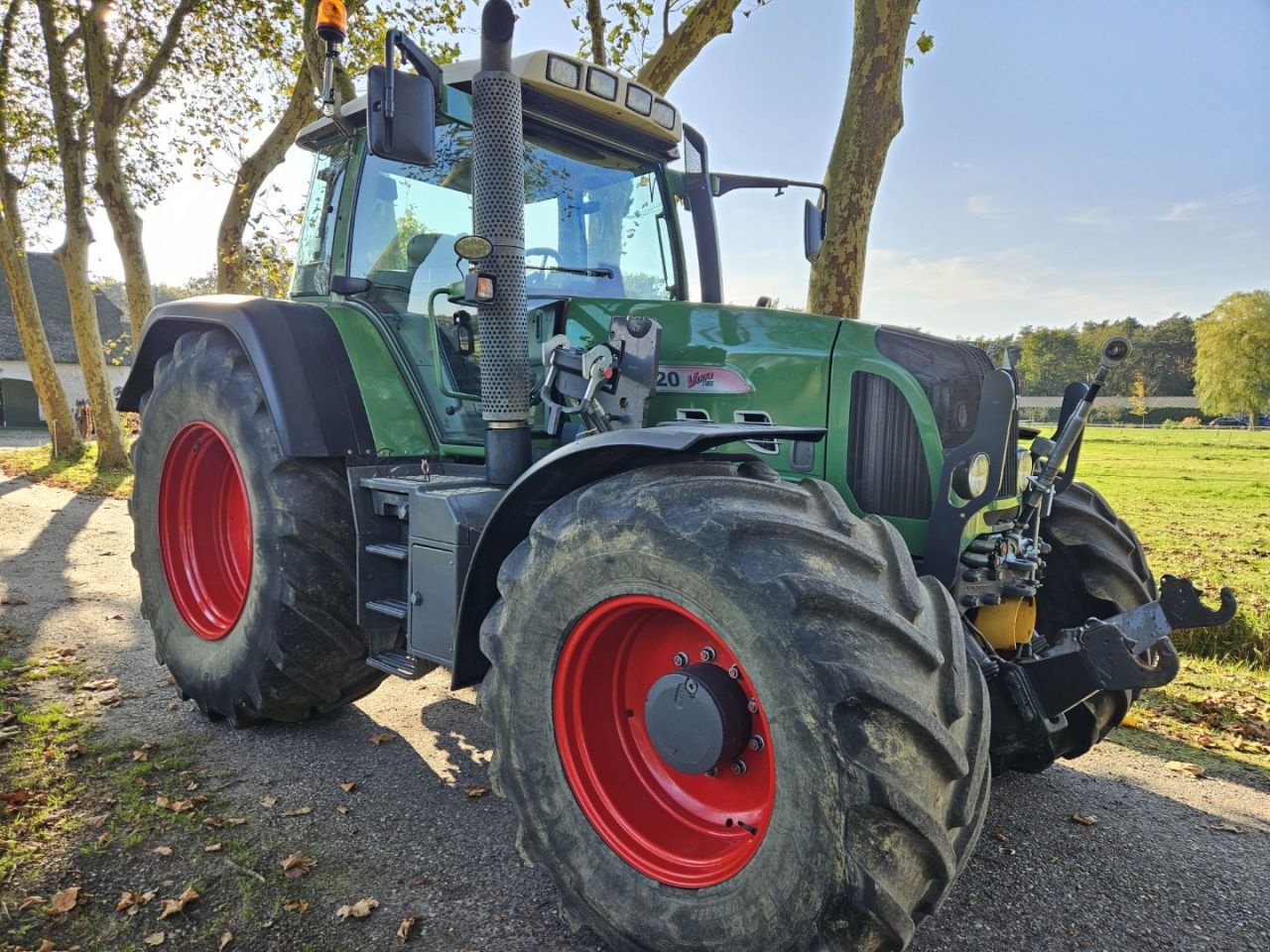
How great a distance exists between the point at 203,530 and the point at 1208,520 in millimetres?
12734

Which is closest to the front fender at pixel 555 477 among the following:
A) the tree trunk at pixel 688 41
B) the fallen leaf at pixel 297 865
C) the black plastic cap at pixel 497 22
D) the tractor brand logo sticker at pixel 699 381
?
the tractor brand logo sticker at pixel 699 381

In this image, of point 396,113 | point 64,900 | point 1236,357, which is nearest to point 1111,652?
point 396,113

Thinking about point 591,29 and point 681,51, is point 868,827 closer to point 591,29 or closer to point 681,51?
point 681,51

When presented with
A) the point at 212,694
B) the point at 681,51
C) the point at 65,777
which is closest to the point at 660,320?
the point at 212,694

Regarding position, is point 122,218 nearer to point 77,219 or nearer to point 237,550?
point 77,219

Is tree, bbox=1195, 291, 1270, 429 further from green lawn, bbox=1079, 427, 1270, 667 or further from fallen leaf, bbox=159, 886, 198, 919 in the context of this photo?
fallen leaf, bbox=159, 886, 198, 919

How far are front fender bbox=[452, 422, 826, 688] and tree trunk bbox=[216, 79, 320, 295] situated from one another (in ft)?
37.2

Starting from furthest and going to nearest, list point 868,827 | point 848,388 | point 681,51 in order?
point 681,51 < point 848,388 < point 868,827

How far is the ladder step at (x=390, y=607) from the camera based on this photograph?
3.06m

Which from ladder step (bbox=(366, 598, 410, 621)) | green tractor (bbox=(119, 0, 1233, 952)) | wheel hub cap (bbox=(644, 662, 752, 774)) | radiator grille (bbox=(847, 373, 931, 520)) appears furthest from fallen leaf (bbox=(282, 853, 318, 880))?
radiator grille (bbox=(847, 373, 931, 520))

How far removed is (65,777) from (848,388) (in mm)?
3323

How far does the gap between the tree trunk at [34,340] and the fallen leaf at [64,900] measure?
16864 mm

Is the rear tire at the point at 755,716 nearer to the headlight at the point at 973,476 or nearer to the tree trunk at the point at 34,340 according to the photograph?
the headlight at the point at 973,476

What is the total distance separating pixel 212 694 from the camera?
12.0ft
